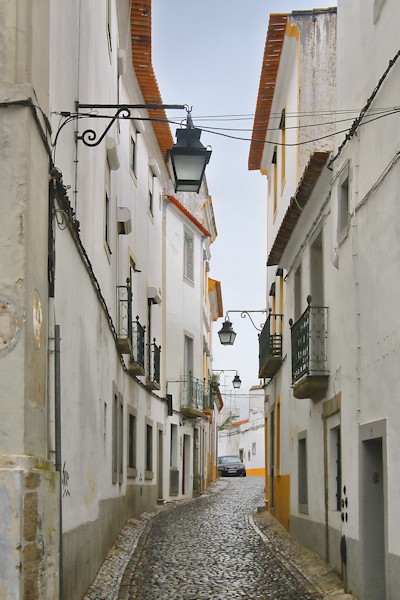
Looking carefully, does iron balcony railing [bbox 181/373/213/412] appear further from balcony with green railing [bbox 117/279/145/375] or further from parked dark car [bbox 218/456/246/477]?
parked dark car [bbox 218/456/246/477]

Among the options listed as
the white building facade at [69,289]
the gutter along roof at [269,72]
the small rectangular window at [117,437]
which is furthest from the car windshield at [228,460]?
the small rectangular window at [117,437]

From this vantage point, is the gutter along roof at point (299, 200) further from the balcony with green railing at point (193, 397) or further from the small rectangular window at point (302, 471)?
the balcony with green railing at point (193, 397)

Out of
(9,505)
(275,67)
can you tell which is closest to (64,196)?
(9,505)

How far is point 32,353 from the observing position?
21.1 ft

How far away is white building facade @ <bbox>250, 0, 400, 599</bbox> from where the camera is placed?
8.91 m

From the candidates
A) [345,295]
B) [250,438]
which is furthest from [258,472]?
[345,295]

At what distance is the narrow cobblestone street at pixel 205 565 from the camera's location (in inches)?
425

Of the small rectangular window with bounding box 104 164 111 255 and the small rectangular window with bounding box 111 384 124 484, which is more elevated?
the small rectangular window with bounding box 104 164 111 255

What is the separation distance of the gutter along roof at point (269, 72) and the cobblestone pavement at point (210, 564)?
6.82m

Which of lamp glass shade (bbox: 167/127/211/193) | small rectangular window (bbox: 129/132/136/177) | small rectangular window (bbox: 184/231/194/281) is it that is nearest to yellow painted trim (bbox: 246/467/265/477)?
small rectangular window (bbox: 184/231/194/281)

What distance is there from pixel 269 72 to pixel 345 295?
9.85 m

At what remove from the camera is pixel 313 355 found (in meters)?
13.2

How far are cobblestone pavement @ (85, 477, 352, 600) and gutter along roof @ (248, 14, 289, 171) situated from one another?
269 inches

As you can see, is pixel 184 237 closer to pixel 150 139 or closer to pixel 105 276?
pixel 150 139
